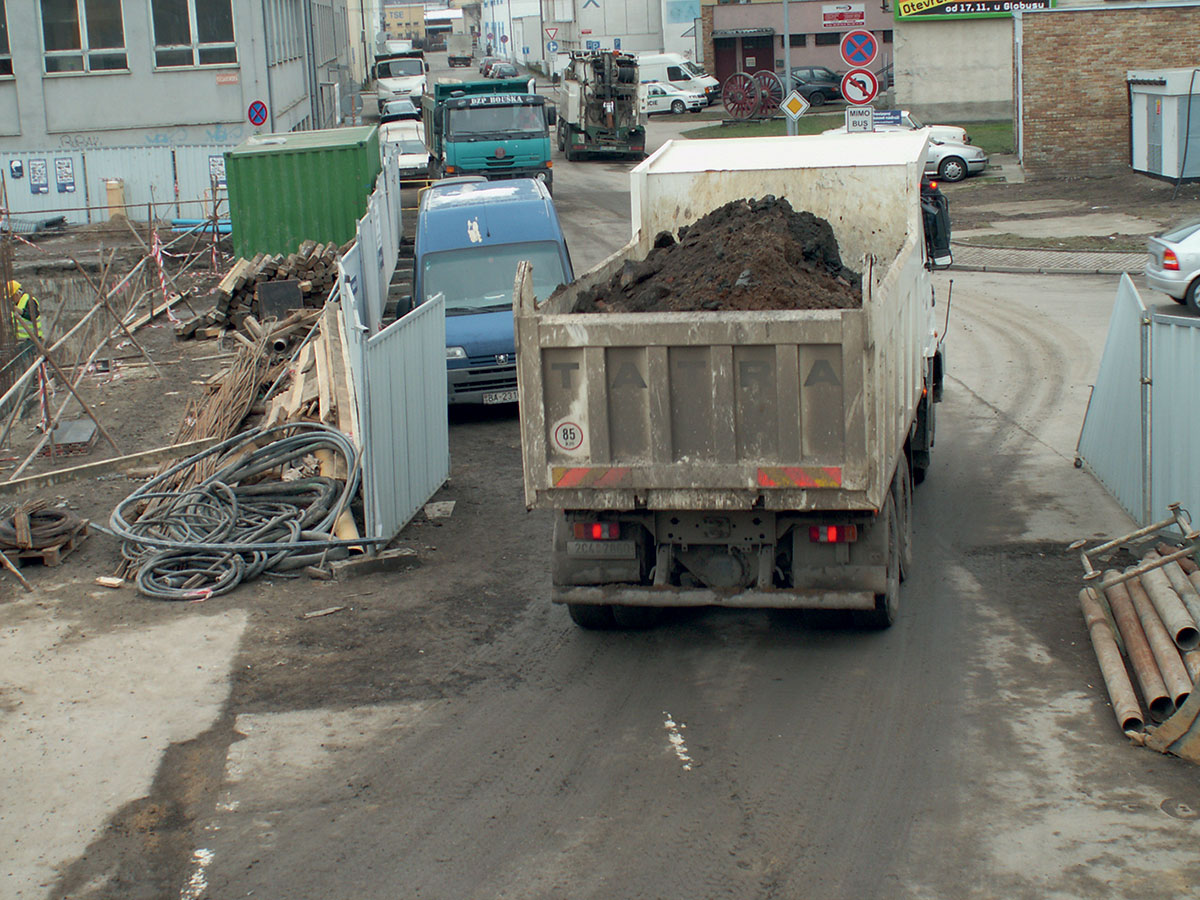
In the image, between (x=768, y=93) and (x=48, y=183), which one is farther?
(x=768, y=93)

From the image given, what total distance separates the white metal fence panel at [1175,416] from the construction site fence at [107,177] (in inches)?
1007

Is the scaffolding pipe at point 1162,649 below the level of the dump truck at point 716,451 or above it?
below

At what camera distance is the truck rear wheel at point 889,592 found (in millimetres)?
7973

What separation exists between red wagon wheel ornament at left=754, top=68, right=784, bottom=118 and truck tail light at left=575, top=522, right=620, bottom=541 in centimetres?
4260

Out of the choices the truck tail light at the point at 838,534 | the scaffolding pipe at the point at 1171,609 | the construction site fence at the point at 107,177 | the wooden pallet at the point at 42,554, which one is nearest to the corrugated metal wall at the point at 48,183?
the construction site fence at the point at 107,177

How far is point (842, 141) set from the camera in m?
11.5

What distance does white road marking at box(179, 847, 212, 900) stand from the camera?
5609mm

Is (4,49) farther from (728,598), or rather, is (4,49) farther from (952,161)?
(728,598)

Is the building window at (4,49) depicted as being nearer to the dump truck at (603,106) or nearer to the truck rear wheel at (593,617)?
the dump truck at (603,106)

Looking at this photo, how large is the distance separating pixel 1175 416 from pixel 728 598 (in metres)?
3.98

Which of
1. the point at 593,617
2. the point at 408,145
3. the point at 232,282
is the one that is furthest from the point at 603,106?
the point at 593,617

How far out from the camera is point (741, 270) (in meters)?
8.20

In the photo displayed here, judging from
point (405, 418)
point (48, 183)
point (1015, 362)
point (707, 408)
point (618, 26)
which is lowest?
point (1015, 362)

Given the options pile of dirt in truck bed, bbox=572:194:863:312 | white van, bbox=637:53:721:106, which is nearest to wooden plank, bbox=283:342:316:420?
pile of dirt in truck bed, bbox=572:194:863:312
